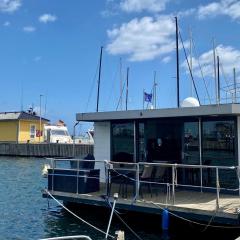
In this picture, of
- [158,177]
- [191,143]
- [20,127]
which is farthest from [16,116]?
[158,177]

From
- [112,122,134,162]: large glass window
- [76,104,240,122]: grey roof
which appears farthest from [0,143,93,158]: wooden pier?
[76,104,240,122]: grey roof

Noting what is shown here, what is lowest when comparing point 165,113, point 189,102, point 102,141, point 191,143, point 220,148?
point 220,148

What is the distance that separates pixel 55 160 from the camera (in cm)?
1396

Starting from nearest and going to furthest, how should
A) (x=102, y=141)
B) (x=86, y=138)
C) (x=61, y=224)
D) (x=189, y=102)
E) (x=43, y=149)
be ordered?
(x=61, y=224) → (x=189, y=102) → (x=102, y=141) → (x=43, y=149) → (x=86, y=138)

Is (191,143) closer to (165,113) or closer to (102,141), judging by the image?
(165,113)

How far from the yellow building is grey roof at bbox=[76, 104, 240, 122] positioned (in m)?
34.0

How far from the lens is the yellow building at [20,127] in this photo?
48812 millimetres

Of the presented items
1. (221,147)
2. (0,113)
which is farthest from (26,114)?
(221,147)

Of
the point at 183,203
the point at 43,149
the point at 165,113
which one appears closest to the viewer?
the point at 183,203

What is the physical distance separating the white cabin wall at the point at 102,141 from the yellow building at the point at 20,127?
33.3 meters

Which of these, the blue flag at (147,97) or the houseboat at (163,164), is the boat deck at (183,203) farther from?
the blue flag at (147,97)

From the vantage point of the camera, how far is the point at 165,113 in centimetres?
1370

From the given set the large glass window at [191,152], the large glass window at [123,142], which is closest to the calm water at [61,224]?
the large glass window at [191,152]

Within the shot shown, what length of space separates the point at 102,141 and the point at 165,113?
127 inches
